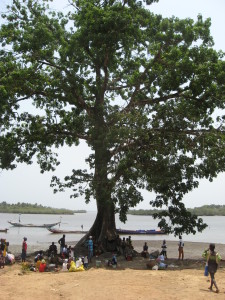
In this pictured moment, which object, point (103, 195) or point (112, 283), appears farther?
point (103, 195)

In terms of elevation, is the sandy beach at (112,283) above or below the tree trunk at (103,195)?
below

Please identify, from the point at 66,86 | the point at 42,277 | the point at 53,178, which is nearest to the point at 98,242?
the point at 53,178

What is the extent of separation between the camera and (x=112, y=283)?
13.2 metres

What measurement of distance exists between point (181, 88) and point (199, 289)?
Answer: 1204 centimetres

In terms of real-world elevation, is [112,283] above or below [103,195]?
below

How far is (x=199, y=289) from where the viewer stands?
11.8m

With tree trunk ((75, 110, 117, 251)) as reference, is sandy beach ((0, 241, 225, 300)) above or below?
below

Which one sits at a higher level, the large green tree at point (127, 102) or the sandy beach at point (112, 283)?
the large green tree at point (127, 102)

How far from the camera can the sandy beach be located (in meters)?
11.6

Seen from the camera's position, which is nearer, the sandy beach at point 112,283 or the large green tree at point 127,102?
the sandy beach at point 112,283

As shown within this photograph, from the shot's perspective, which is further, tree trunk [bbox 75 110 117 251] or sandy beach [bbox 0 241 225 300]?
tree trunk [bbox 75 110 117 251]

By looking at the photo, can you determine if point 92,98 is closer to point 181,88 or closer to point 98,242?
point 181,88

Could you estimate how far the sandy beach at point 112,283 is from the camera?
11586 mm

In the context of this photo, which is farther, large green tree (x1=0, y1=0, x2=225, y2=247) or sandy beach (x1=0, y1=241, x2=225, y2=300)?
large green tree (x1=0, y1=0, x2=225, y2=247)
